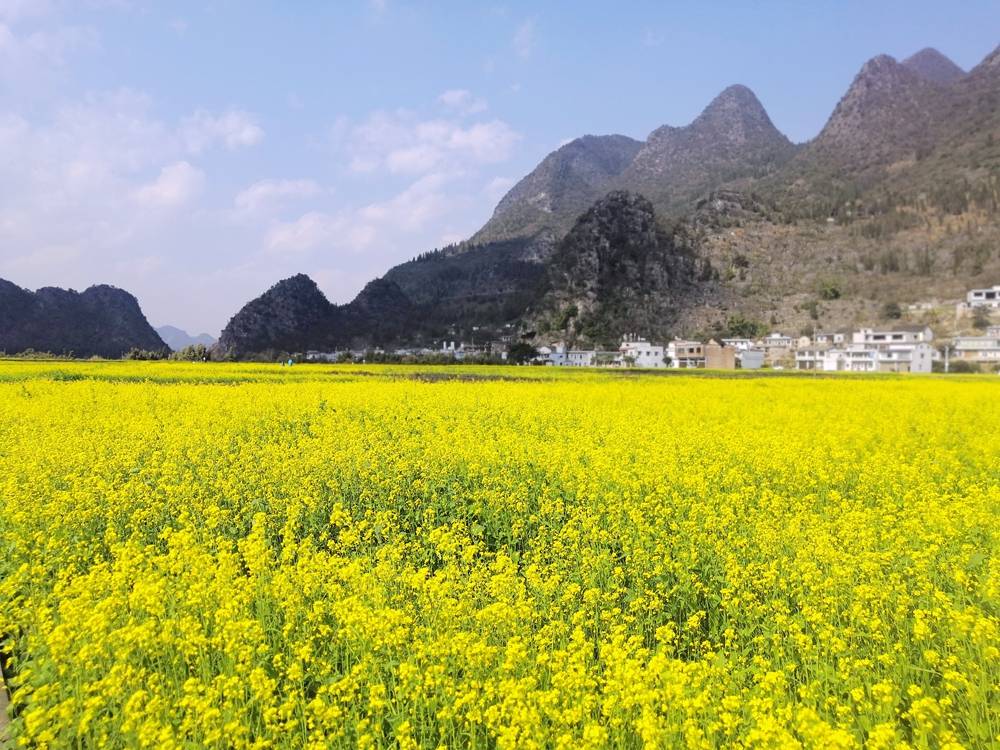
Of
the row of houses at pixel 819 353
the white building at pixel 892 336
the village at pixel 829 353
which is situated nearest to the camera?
the village at pixel 829 353

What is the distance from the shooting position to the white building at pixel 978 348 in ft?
276

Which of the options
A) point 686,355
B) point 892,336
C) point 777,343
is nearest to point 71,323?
point 686,355

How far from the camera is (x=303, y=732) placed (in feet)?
11.7

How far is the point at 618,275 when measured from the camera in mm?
138375

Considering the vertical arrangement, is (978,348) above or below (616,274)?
below

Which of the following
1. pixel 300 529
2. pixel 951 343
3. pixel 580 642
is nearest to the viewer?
pixel 580 642

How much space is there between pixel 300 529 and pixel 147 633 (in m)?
3.94

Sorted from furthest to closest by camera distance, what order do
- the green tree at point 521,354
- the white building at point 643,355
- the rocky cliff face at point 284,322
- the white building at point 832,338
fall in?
1. the rocky cliff face at point 284,322
2. the white building at point 643,355
3. the white building at point 832,338
4. the green tree at point 521,354

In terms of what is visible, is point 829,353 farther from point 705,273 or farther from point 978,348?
point 705,273

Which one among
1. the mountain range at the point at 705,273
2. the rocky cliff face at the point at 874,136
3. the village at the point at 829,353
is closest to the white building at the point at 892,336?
the village at the point at 829,353

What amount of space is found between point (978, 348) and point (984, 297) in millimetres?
29550

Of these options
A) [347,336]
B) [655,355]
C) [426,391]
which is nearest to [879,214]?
[655,355]

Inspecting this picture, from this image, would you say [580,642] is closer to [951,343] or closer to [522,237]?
[951,343]

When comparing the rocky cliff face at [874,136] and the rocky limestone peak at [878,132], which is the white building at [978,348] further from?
the rocky limestone peak at [878,132]
